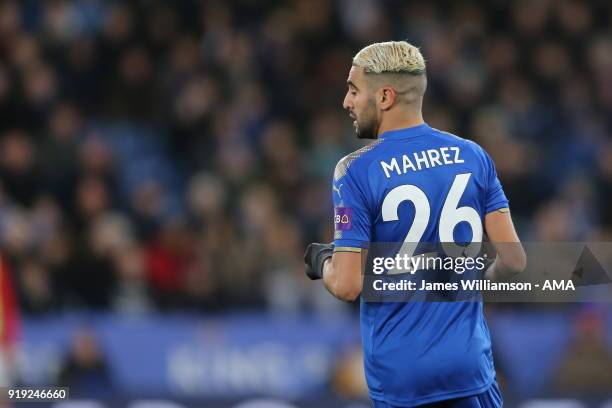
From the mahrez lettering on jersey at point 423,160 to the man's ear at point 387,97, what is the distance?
0.19 m

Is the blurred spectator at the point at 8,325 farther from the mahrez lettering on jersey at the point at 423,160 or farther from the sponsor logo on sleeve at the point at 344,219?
the mahrez lettering on jersey at the point at 423,160

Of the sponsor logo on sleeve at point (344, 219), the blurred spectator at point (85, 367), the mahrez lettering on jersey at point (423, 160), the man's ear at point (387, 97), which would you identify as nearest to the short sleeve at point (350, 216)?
the sponsor logo on sleeve at point (344, 219)

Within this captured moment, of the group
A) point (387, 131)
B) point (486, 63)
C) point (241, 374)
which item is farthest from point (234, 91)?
point (387, 131)

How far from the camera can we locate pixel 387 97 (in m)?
4.32

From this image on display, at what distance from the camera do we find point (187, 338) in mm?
9789

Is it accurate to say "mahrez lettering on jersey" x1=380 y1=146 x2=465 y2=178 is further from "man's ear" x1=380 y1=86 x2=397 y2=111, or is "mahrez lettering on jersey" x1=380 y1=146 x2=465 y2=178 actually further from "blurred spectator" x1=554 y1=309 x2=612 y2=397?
"blurred spectator" x1=554 y1=309 x2=612 y2=397

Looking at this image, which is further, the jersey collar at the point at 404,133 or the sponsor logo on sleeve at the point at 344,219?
the jersey collar at the point at 404,133

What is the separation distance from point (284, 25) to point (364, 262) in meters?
8.88

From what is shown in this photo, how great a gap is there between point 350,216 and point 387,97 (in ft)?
1.48

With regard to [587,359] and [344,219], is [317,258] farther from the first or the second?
[587,359]

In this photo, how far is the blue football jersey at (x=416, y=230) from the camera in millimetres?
4230

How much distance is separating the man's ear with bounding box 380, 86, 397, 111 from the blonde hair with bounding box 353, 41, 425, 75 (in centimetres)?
6

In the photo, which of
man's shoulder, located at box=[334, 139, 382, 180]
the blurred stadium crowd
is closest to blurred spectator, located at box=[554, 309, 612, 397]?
the blurred stadium crowd

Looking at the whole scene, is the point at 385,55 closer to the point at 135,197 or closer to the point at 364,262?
the point at 364,262
